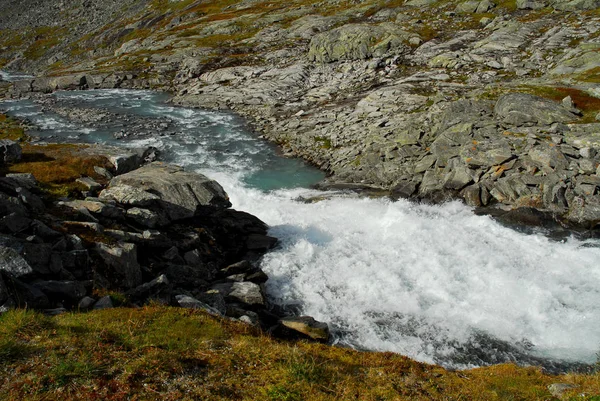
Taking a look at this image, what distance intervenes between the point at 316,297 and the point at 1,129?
5835 centimetres

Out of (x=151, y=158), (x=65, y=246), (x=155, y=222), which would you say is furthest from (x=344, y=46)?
(x=65, y=246)

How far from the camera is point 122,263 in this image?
16328 mm

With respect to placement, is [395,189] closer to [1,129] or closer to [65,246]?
[65,246]

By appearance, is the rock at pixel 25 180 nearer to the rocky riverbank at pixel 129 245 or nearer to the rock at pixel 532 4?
the rocky riverbank at pixel 129 245

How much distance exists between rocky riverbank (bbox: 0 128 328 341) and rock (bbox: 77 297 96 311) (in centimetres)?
3

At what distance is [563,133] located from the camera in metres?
33.9

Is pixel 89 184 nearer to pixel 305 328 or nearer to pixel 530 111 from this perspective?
pixel 305 328

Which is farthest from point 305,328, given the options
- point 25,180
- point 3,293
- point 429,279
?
point 25,180

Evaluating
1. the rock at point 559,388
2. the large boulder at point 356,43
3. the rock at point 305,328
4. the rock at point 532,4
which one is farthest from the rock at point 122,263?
the rock at point 532,4

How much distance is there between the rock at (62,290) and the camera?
12930 mm

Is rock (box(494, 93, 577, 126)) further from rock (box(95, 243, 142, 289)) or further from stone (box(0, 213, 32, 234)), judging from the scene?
stone (box(0, 213, 32, 234))

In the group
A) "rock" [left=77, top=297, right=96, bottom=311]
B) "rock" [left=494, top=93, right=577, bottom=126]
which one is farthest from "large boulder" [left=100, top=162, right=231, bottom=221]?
"rock" [left=494, top=93, right=577, bottom=126]

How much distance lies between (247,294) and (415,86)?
46.1m

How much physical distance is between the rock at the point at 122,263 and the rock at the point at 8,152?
18.1m
